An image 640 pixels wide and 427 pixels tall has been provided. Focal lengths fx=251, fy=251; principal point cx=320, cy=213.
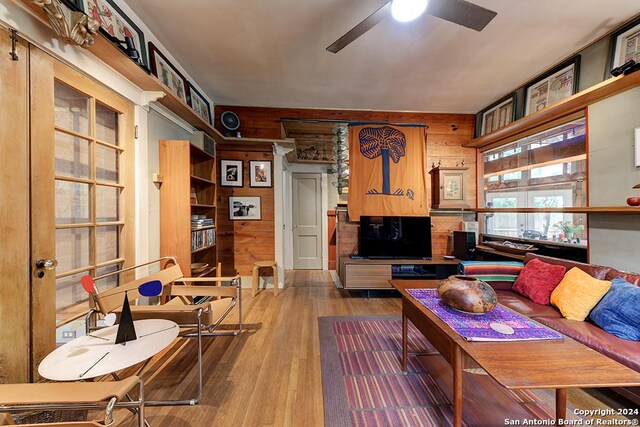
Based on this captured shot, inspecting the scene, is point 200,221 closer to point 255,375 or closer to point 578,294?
point 255,375

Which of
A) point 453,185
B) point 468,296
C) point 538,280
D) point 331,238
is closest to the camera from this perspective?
point 468,296

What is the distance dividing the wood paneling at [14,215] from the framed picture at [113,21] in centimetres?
56

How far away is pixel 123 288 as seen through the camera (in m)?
1.91

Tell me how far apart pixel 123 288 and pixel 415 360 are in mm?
2363

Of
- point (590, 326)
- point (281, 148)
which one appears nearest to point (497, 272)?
point (590, 326)

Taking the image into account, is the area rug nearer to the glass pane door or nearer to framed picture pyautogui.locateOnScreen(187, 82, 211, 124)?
the glass pane door

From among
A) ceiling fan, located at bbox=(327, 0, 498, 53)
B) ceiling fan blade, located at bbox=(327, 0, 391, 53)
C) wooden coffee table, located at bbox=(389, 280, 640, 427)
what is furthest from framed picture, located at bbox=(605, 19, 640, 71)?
wooden coffee table, located at bbox=(389, 280, 640, 427)

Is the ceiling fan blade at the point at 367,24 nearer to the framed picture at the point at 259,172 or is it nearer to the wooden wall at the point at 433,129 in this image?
the wooden wall at the point at 433,129

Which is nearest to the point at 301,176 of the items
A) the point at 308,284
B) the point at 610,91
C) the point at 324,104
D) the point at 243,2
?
the point at 324,104

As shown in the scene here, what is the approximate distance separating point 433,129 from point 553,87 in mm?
1500

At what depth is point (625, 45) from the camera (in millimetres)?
2189

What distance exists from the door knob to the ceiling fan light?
2566mm

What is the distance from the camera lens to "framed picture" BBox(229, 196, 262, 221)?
3920mm

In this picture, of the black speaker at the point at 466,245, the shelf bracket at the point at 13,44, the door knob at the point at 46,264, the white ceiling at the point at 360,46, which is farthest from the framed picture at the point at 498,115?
the door knob at the point at 46,264
